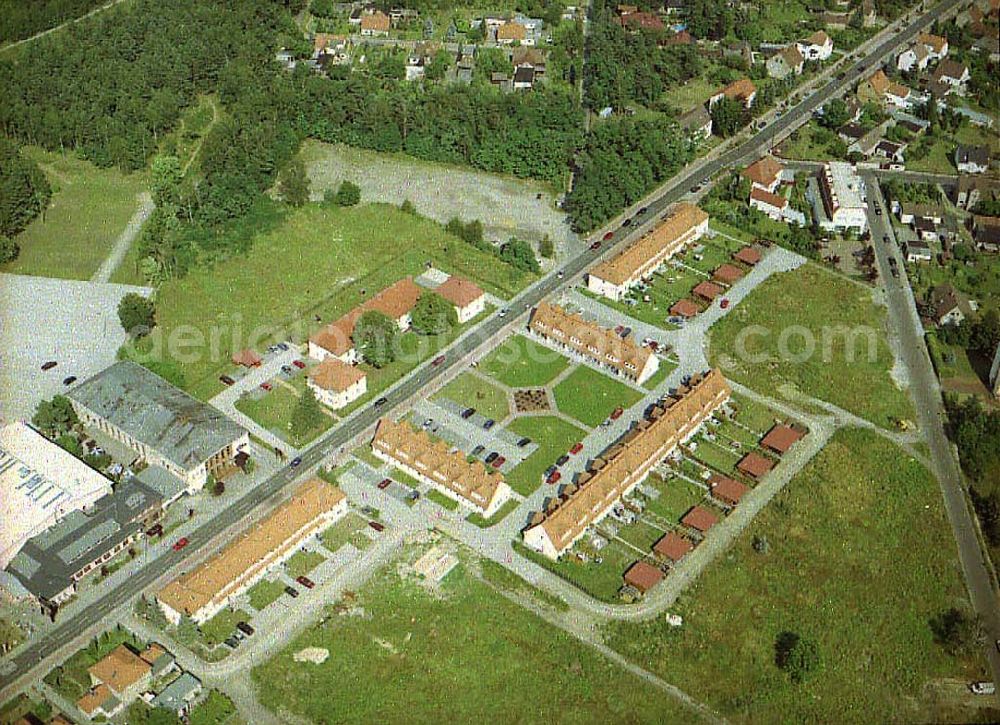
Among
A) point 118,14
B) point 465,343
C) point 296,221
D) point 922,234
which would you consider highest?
point 118,14

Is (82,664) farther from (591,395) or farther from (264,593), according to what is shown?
(591,395)

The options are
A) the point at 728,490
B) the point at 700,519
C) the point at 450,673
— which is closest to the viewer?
the point at 450,673

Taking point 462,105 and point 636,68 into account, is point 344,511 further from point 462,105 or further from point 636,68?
point 636,68

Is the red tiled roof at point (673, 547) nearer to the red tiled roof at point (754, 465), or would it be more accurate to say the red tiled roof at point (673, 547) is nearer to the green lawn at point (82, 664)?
the red tiled roof at point (754, 465)

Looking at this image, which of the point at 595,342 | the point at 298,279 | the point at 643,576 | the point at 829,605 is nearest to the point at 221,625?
the point at 643,576

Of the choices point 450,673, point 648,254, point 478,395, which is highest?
point 478,395

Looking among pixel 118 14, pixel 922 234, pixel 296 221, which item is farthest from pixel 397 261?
pixel 118 14

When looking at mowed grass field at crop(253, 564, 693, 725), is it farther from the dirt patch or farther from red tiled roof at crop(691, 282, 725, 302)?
red tiled roof at crop(691, 282, 725, 302)

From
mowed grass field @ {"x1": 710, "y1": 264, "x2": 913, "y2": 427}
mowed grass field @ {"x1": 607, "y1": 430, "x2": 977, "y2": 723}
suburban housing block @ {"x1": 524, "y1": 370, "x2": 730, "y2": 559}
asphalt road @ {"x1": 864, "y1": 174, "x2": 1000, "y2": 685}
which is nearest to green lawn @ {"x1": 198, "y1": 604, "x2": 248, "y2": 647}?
suburban housing block @ {"x1": 524, "y1": 370, "x2": 730, "y2": 559}
